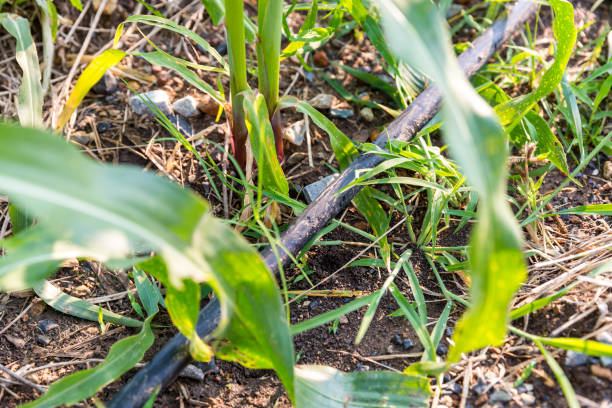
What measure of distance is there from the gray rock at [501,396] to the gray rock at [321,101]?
89cm

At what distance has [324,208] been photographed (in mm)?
1110

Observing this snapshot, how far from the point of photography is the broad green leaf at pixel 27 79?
1135mm

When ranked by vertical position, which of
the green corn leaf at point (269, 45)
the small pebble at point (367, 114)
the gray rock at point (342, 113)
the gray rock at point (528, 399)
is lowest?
the gray rock at point (528, 399)

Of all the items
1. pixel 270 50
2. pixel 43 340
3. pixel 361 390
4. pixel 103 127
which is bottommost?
pixel 43 340

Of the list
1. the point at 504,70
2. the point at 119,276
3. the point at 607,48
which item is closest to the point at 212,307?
the point at 119,276

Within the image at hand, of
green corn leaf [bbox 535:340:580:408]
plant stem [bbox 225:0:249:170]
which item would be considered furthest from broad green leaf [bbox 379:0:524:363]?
plant stem [bbox 225:0:249:170]

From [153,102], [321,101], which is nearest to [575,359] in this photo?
[321,101]

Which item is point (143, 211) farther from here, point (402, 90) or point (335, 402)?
point (402, 90)

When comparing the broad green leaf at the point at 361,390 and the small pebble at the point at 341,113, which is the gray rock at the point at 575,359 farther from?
the small pebble at the point at 341,113

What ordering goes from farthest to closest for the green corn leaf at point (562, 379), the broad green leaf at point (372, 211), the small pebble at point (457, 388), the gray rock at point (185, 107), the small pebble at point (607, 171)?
the gray rock at point (185, 107)
the small pebble at point (607, 171)
the broad green leaf at point (372, 211)
the small pebble at point (457, 388)
the green corn leaf at point (562, 379)

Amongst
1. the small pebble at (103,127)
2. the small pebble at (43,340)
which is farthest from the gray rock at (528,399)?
the small pebble at (103,127)

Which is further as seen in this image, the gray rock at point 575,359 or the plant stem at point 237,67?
the plant stem at point 237,67

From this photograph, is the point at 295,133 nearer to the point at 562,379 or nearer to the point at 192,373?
the point at 192,373

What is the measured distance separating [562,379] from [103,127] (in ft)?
4.06
